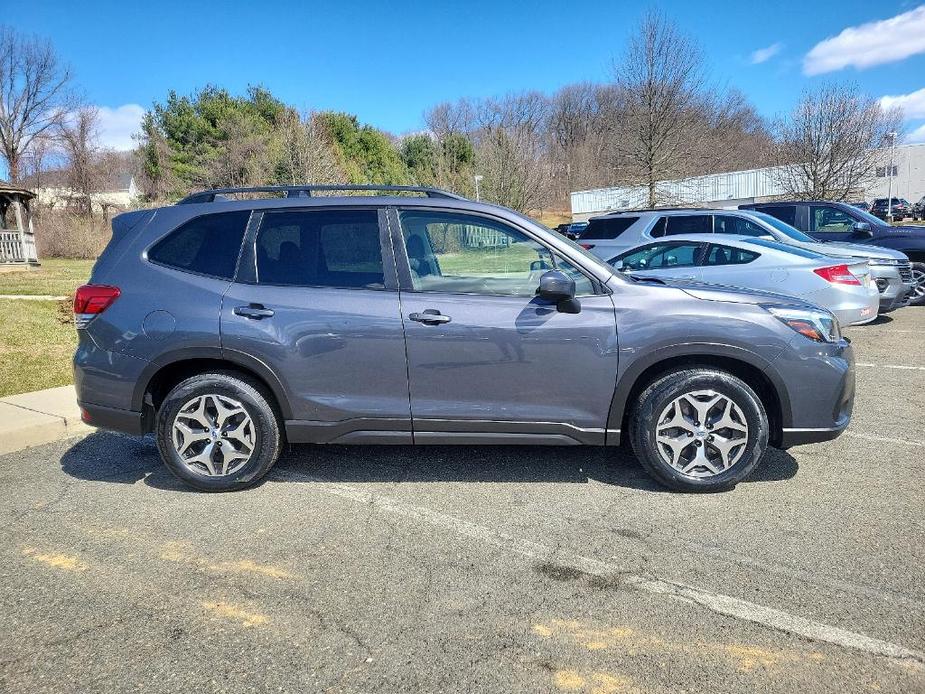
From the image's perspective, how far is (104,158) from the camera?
45.8 m

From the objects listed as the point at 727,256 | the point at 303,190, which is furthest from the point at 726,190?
the point at 303,190

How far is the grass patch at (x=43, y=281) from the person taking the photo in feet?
50.3

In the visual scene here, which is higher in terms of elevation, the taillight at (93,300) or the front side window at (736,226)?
the front side window at (736,226)

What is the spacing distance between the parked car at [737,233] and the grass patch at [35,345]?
731 centimetres

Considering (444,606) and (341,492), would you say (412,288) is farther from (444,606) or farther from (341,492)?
(444,606)

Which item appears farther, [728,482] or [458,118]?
[458,118]

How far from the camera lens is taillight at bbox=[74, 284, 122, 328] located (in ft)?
14.0

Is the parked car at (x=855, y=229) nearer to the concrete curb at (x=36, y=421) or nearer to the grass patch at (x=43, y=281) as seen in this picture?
the concrete curb at (x=36, y=421)

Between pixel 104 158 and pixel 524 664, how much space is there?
51.4m

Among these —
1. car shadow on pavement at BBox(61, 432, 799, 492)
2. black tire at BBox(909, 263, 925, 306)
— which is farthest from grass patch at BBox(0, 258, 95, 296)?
black tire at BBox(909, 263, 925, 306)

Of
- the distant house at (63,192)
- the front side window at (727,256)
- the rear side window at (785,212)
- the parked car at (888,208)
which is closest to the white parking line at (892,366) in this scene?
the front side window at (727,256)

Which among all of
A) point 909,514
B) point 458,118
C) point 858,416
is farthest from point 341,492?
point 458,118

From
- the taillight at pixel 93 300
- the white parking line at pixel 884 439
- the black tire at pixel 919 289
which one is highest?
the taillight at pixel 93 300

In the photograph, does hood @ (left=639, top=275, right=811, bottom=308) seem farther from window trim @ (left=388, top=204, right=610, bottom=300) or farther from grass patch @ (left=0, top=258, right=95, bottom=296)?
grass patch @ (left=0, top=258, right=95, bottom=296)
